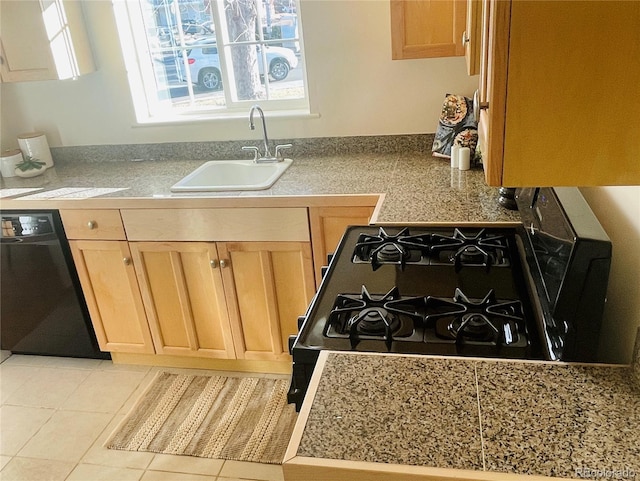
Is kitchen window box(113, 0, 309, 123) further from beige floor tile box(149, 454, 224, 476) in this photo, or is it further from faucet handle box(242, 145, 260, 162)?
beige floor tile box(149, 454, 224, 476)

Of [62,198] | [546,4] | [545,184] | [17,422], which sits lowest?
[17,422]

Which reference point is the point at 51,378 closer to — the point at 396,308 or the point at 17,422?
the point at 17,422

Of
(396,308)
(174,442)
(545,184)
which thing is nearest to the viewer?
(545,184)

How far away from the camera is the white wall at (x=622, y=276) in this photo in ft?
3.61

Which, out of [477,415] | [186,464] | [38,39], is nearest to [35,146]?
[38,39]

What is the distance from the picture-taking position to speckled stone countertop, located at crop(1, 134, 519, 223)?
1.96 m

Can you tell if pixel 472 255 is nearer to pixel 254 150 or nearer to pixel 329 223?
pixel 329 223

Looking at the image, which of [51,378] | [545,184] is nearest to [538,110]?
[545,184]

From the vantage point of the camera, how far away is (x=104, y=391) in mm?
2695

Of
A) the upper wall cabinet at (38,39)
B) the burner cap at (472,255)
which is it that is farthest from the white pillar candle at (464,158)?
the upper wall cabinet at (38,39)

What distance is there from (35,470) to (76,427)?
0.84 ft

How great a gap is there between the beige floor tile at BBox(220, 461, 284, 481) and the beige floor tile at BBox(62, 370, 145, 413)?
713mm

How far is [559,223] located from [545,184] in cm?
28

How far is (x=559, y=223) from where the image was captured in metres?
1.13
